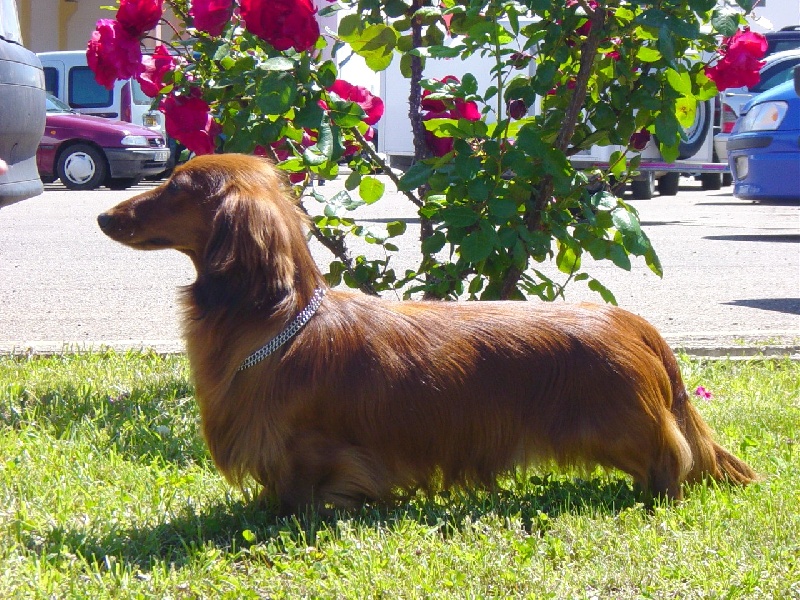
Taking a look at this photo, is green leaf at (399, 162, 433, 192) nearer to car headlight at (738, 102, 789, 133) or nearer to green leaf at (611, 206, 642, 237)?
green leaf at (611, 206, 642, 237)

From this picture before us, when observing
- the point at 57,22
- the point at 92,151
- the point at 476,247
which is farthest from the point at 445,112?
the point at 57,22

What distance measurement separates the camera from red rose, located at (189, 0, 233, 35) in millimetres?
3902

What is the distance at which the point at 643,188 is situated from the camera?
56.2ft

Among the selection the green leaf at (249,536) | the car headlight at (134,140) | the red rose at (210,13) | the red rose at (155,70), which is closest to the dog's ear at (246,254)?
the green leaf at (249,536)

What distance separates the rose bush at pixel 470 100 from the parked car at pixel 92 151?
47.1ft

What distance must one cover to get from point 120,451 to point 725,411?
93.5 inches

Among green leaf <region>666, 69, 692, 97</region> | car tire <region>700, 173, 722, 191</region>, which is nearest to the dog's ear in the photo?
green leaf <region>666, 69, 692, 97</region>

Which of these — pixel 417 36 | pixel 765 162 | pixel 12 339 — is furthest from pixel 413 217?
pixel 417 36

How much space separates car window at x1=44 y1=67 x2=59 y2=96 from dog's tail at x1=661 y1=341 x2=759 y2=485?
62.4ft

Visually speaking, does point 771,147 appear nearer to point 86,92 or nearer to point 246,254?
point 246,254

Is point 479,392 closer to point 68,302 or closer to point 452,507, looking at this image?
point 452,507

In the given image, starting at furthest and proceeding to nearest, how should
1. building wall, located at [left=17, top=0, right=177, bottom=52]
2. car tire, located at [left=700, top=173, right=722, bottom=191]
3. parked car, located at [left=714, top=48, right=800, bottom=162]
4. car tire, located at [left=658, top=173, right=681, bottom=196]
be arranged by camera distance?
building wall, located at [left=17, top=0, right=177, bottom=52] < car tire, located at [left=700, top=173, right=722, bottom=191] < car tire, located at [left=658, top=173, right=681, bottom=196] < parked car, located at [left=714, top=48, right=800, bottom=162]

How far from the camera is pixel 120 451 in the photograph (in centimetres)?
398

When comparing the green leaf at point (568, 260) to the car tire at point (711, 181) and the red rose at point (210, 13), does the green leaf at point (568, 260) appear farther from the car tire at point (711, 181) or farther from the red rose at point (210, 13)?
the car tire at point (711, 181)
